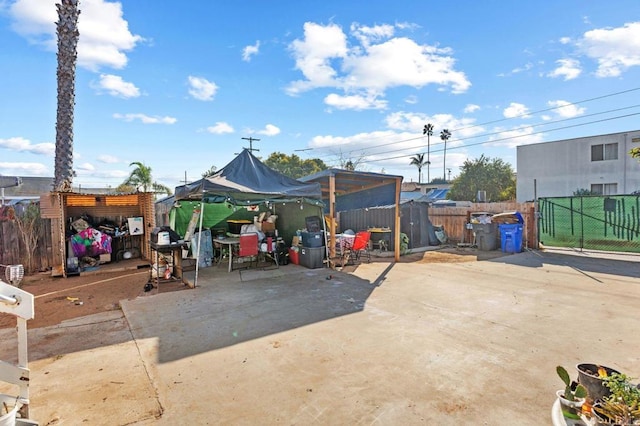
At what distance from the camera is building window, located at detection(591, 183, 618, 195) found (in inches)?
744

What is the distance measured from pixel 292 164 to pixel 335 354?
112ft

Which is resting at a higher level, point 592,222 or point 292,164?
point 292,164

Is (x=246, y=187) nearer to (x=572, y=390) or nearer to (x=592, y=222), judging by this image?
(x=572, y=390)

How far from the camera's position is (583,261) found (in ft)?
27.5

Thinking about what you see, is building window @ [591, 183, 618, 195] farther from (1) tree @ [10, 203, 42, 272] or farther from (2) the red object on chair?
(1) tree @ [10, 203, 42, 272]

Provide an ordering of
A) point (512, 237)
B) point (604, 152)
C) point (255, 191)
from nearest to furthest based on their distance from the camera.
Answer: point (255, 191), point (512, 237), point (604, 152)

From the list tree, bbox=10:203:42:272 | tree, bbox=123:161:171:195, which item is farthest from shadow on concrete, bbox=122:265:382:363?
tree, bbox=123:161:171:195

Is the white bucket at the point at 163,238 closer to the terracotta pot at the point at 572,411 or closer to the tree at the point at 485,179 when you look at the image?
the terracotta pot at the point at 572,411

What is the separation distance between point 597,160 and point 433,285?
67.0ft

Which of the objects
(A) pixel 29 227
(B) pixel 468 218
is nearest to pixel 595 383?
(A) pixel 29 227

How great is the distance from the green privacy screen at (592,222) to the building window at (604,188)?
12.8m

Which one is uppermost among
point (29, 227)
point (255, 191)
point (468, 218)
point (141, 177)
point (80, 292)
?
point (141, 177)

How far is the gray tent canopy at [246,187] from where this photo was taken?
22.2ft

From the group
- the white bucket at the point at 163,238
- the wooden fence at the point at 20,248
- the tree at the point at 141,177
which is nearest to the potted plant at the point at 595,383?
the white bucket at the point at 163,238
